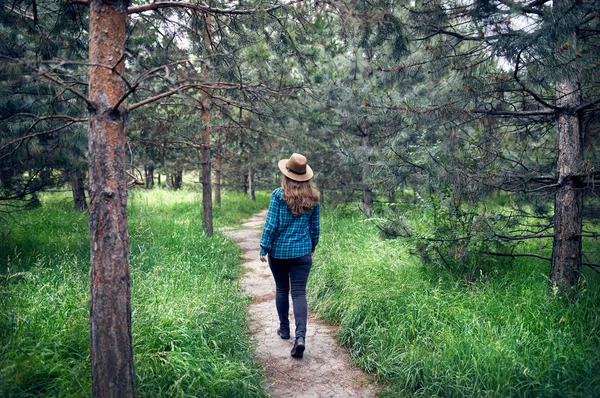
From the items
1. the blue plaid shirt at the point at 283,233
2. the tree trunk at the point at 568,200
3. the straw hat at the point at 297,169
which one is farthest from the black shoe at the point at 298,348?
the tree trunk at the point at 568,200

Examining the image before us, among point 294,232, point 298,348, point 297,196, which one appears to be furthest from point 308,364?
point 297,196

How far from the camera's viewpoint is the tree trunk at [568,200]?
4113mm

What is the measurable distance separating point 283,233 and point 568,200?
3.05 meters

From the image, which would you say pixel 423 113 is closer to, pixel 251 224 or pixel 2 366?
pixel 2 366

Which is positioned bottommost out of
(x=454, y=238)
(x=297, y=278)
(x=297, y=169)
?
(x=297, y=278)

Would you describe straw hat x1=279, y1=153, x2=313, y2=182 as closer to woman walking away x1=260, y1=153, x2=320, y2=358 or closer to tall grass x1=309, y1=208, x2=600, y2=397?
woman walking away x1=260, y1=153, x2=320, y2=358

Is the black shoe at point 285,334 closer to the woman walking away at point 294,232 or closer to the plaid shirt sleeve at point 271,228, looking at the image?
the woman walking away at point 294,232

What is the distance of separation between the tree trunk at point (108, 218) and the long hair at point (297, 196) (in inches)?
73.4

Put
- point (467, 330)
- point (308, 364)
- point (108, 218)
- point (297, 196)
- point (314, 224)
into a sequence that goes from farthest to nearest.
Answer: point (314, 224) → point (297, 196) → point (308, 364) → point (467, 330) → point (108, 218)

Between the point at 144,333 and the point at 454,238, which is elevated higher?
the point at 454,238

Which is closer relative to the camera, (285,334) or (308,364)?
(308,364)

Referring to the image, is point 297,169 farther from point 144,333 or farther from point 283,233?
point 144,333

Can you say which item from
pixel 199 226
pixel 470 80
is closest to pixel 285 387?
pixel 470 80

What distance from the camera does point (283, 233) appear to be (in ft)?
13.9
